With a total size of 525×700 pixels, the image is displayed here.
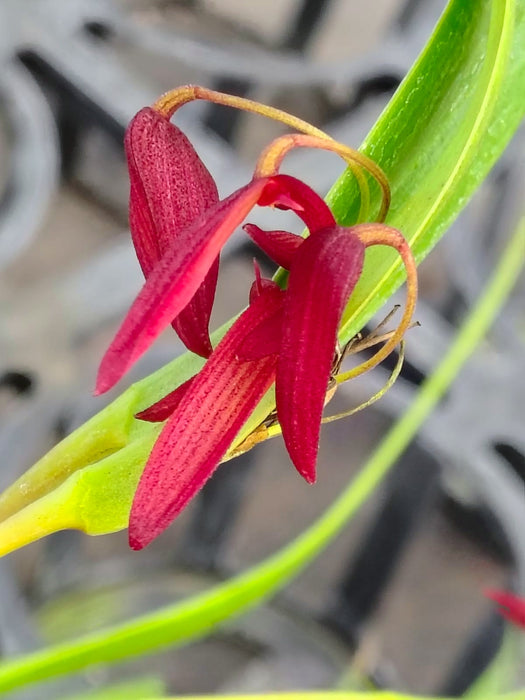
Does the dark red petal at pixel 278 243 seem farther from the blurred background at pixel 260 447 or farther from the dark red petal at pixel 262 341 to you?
the blurred background at pixel 260 447

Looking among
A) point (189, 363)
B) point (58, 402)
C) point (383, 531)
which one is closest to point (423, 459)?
A: point (383, 531)

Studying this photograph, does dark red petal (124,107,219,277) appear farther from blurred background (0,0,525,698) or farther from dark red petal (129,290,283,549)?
blurred background (0,0,525,698)

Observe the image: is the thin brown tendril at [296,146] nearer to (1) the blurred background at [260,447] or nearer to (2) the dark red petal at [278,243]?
(2) the dark red petal at [278,243]

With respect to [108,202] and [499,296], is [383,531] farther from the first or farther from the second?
[108,202]

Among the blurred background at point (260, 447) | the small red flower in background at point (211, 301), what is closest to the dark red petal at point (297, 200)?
the small red flower in background at point (211, 301)

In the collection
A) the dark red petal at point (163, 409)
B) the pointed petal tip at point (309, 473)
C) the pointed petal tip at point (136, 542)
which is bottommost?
the pointed petal tip at point (136, 542)

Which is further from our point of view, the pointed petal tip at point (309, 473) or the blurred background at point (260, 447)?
the blurred background at point (260, 447)

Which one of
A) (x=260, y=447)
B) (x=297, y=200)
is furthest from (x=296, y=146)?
(x=260, y=447)

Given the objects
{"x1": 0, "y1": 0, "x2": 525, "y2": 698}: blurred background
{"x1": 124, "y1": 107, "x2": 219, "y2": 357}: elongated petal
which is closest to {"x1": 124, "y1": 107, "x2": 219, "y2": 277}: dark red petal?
{"x1": 124, "y1": 107, "x2": 219, "y2": 357}: elongated petal

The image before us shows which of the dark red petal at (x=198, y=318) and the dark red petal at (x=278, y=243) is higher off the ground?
the dark red petal at (x=278, y=243)
